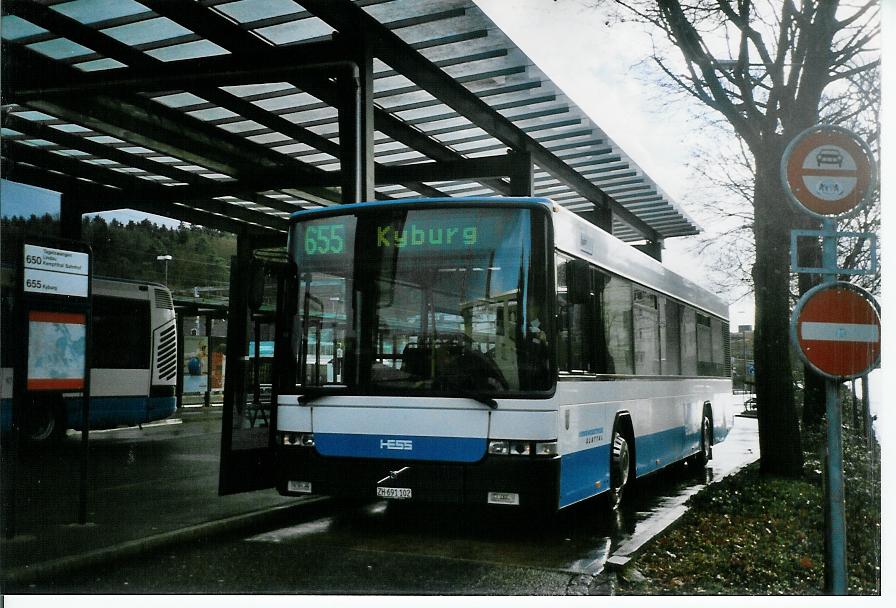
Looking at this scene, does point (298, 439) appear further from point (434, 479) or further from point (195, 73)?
point (195, 73)

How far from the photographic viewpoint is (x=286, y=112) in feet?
46.8

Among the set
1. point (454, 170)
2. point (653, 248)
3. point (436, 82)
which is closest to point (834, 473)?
point (436, 82)

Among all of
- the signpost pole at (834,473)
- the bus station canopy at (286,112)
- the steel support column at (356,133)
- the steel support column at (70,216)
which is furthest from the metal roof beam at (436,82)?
the steel support column at (70,216)

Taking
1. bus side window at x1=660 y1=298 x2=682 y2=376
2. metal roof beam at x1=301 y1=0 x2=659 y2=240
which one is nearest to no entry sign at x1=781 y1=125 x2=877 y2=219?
bus side window at x1=660 y1=298 x2=682 y2=376

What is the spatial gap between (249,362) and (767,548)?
5.12 metres

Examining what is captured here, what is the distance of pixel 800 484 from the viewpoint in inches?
415

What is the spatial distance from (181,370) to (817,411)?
2063 centimetres

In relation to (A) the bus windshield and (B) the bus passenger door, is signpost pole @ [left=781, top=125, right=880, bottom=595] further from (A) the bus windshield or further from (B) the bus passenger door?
(B) the bus passenger door

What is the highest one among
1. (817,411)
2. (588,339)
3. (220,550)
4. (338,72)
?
(338,72)

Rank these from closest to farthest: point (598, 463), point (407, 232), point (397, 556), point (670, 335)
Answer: point (397, 556)
point (407, 232)
point (598, 463)
point (670, 335)

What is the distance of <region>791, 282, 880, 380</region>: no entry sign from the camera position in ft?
18.7

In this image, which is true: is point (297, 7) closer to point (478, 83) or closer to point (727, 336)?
point (478, 83)

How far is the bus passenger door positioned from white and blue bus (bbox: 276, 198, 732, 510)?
287mm

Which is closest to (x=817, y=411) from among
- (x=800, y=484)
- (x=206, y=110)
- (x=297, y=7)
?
(x=800, y=484)
